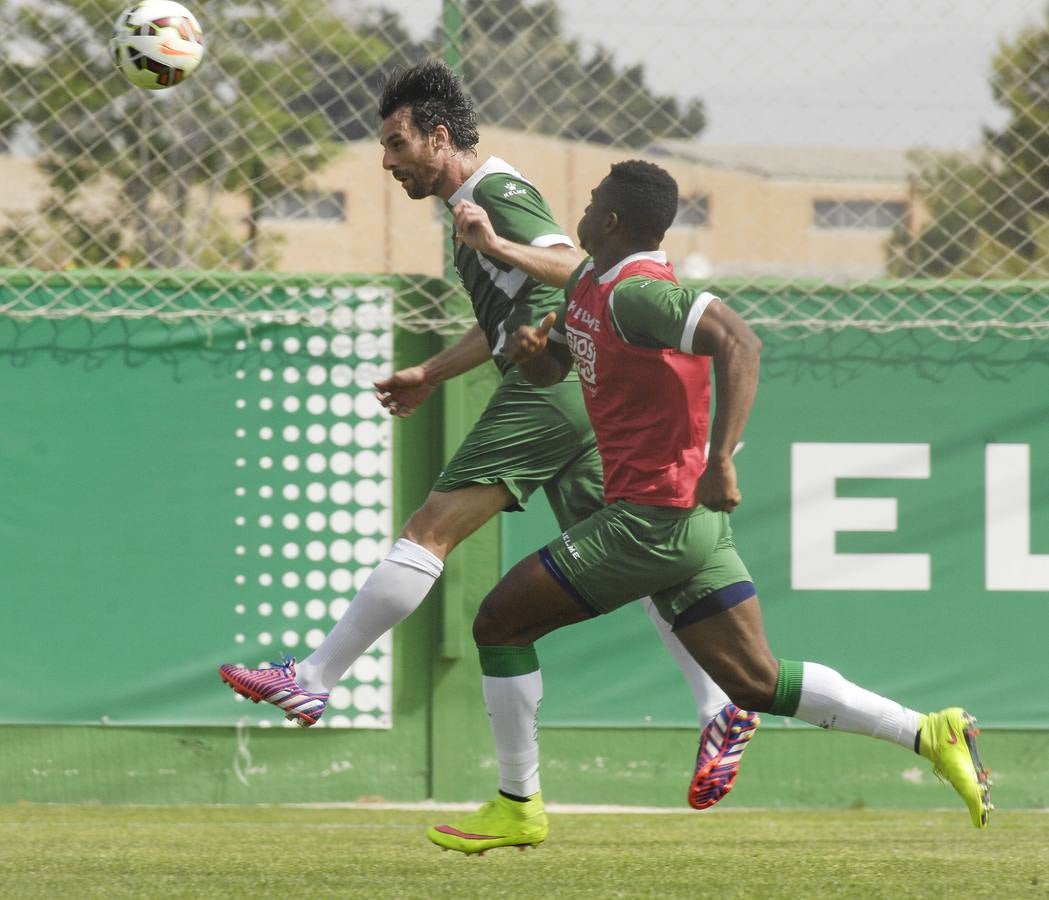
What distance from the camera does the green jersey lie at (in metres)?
5.29

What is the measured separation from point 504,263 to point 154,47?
1812 mm

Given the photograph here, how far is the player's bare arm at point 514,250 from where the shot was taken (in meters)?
4.91

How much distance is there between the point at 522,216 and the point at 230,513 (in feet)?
9.59

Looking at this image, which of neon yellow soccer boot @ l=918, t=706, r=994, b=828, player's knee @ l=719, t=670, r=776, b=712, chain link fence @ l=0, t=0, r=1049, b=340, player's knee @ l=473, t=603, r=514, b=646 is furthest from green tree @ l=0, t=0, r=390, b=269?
neon yellow soccer boot @ l=918, t=706, r=994, b=828

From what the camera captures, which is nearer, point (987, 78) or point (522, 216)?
point (522, 216)

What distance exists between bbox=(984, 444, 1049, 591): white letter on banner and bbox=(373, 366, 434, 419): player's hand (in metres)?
A: 3.23

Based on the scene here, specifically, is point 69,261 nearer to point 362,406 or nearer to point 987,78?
point 362,406

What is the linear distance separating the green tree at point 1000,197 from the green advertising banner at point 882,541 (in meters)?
0.47

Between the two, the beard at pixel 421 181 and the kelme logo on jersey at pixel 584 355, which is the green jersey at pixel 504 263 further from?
the kelme logo on jersey at pixel 584 355

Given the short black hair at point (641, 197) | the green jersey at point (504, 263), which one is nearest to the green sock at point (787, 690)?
the short black hair at point (641, 197)

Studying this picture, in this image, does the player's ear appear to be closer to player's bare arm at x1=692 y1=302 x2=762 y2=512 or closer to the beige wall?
player's bare arm at x1=692 y1=302 x2=762 y2=512

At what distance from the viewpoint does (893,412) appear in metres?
7.81

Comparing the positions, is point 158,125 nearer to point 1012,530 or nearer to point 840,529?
point 840,529

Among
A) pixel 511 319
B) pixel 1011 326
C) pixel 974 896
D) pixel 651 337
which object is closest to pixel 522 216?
pixel 511 319
